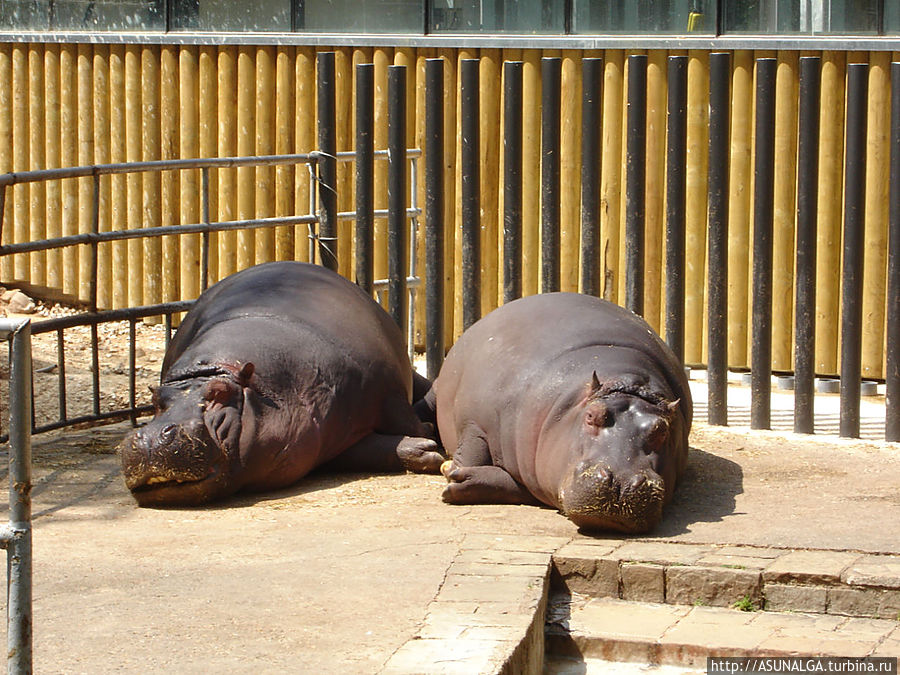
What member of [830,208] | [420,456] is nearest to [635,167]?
[420,456]

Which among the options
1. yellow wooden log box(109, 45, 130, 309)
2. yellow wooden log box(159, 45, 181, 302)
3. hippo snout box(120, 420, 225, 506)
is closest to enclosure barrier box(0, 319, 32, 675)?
hippo snout box(120, 420, 225, 506)

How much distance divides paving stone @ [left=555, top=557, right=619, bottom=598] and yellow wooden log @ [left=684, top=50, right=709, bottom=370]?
4992 millimetres

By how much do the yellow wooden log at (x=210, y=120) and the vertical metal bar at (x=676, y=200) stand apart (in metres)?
4.73

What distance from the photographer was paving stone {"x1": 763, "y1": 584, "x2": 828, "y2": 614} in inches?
179

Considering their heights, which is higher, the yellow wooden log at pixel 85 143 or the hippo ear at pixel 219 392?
the yellow wooden log at pixel 85 143

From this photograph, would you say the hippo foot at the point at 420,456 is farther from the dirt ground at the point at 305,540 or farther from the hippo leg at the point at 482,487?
the hippo leg at the point at 482,487

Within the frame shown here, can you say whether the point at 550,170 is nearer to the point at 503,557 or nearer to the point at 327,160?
the point at 327,160

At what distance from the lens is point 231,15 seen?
36.3 ft

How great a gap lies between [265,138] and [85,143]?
174cm

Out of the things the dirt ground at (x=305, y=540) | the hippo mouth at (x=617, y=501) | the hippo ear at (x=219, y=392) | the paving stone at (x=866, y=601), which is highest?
the hippo ear at (x=219, y=392)

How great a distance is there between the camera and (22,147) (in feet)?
39.4

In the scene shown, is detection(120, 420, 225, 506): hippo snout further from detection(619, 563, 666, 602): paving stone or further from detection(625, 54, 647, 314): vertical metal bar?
detection(625, 54, 647, 314): vertical metal bar

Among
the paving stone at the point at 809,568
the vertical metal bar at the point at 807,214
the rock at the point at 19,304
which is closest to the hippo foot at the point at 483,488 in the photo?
the paving stone at the point at 809,568

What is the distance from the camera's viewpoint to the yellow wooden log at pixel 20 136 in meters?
11.9
